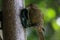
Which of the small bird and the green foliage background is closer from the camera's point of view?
the small bird

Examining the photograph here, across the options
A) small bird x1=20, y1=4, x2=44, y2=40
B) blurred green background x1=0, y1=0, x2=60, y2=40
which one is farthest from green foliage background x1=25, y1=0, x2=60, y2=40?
small bird x1=20, y1=4, x2=44, y2=40

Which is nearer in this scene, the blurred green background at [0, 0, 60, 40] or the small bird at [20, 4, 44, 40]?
the small bird at [20, 4, 44, 40]

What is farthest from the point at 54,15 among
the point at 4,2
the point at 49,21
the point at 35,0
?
the point at 4,2

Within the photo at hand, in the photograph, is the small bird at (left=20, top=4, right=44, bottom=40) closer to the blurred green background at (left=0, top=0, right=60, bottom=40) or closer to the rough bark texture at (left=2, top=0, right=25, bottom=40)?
the rough bark texture at (left=2, top=0, right=25, bottom=40)

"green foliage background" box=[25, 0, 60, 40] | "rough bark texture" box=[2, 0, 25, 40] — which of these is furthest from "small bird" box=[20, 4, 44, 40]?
"green foliage background" box=[25, 0, 60, 40]

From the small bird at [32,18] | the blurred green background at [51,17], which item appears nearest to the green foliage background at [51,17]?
the blurred green background at [51,17]

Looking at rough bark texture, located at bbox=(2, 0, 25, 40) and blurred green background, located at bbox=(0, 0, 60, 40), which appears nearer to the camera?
rough bark texture, located at bbox=(2, 0, 25, 40)

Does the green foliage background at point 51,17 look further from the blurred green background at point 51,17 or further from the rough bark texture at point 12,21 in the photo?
the rough bark texture at point 12,21

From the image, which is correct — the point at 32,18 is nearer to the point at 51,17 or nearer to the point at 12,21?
the point at 12,21
